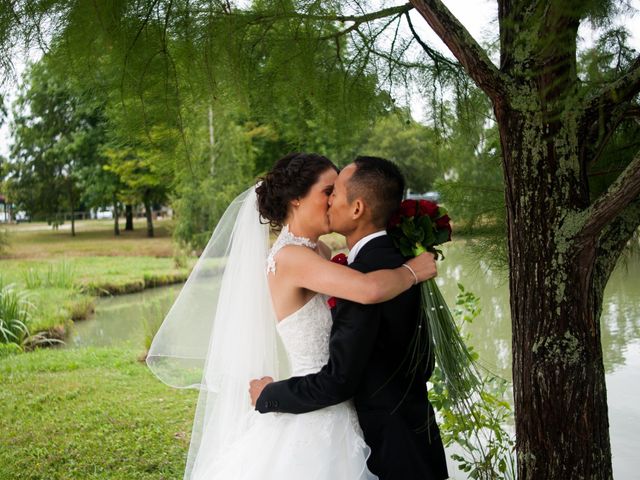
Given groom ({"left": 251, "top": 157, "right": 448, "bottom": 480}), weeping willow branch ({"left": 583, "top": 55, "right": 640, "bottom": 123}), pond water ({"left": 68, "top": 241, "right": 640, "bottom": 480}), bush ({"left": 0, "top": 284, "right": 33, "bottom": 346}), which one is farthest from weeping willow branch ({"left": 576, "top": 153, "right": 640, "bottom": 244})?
bush ({"left": 0, "top": 284, "right": 33, "bottom": 346})

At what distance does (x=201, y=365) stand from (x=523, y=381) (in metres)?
1.35

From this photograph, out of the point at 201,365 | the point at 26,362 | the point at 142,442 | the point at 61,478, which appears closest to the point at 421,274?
the point at 201,365

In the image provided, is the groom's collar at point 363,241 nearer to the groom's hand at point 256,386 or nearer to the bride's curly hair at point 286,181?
the bride's curly hair at point 286,181

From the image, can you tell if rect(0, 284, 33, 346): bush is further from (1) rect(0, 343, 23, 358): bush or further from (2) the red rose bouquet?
(2) the red rose bouquet

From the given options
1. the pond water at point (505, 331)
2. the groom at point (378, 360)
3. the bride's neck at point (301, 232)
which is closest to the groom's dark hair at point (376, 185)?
the groom at point (378, 360)

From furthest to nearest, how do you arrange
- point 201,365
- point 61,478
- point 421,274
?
point 61,478 → point 201,365 → point 421,274

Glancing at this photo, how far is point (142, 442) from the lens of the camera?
4590 millimetres

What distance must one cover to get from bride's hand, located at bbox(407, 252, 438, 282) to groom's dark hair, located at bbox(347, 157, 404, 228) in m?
0.16

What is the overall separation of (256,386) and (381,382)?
541mm

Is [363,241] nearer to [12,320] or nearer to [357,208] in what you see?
[357,208]

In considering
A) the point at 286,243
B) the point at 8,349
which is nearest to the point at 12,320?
the point at 8,349

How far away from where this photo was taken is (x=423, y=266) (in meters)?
2.09

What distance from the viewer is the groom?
2.05 meters

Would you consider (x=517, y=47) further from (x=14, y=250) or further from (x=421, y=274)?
(x=14, y=250)
